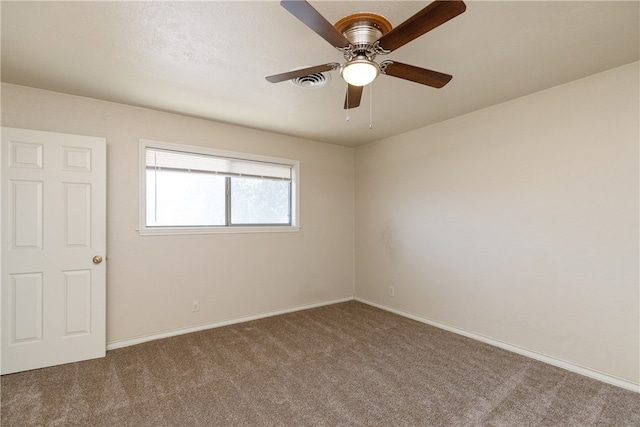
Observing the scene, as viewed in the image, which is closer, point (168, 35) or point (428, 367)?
point (168, 35)

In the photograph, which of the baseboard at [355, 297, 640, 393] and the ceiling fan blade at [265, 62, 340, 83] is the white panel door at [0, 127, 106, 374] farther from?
the baseboard at [355, 297, 640, 393]

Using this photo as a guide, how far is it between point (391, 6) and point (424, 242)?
2740mm

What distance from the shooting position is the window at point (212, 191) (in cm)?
322

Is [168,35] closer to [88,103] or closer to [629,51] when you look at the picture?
[88,103]

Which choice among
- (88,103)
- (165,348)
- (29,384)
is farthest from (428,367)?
(88,103)

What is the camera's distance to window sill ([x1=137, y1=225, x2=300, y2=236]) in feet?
10.4

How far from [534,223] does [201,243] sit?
3434mm

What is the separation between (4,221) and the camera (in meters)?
2.44

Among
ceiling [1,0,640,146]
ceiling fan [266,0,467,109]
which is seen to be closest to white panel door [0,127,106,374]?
ceiling [1,0,640,146]

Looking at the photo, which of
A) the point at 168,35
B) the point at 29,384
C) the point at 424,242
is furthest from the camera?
the point at 424,242

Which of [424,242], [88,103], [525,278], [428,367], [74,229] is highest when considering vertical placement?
[88,103]

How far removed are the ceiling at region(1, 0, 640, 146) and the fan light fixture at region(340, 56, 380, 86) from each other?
0.33 metres

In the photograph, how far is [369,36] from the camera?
5.29ft

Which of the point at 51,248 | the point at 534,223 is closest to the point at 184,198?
the point at 51,248
